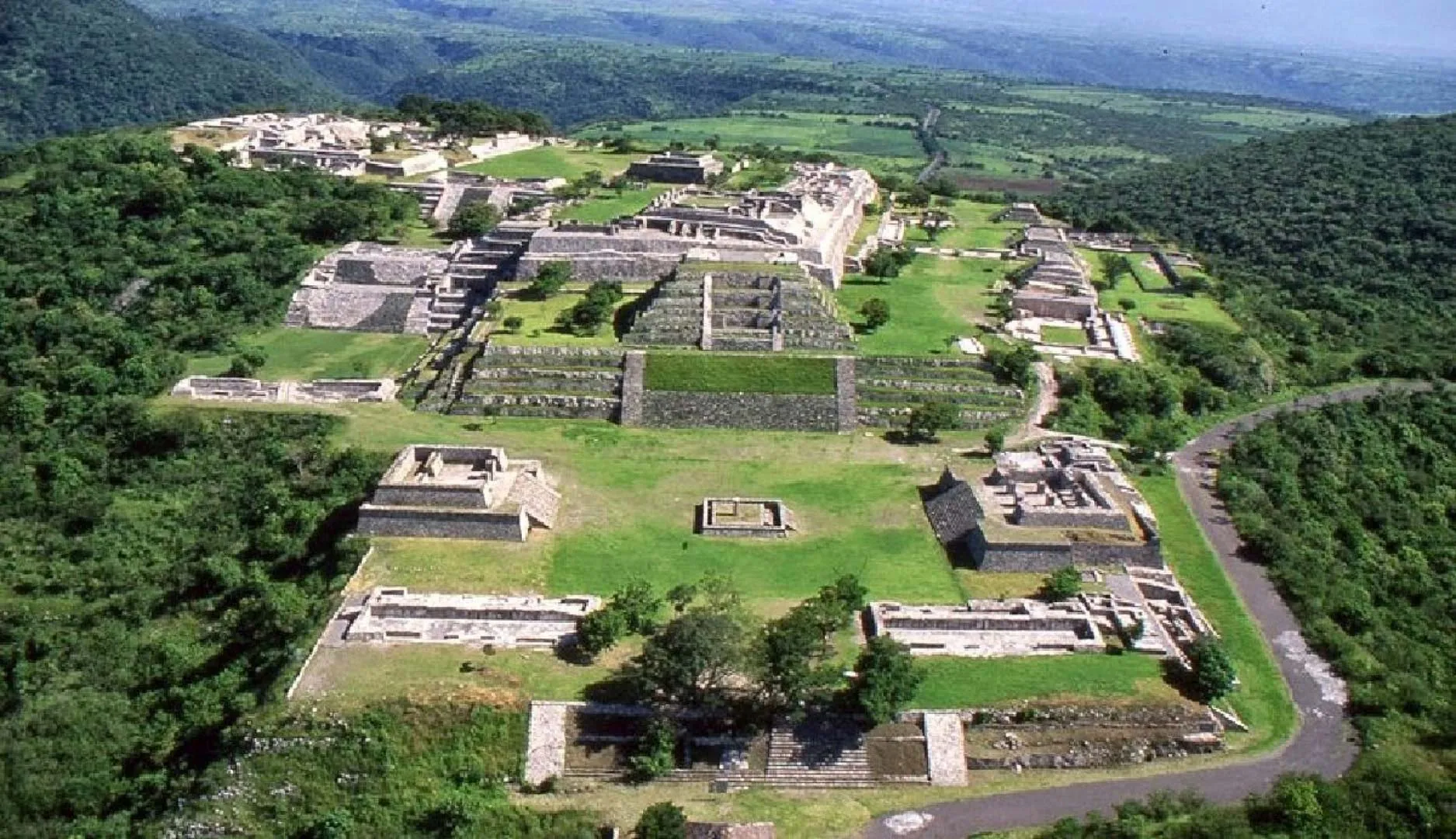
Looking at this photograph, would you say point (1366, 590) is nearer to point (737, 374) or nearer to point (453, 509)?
point (737, 374)

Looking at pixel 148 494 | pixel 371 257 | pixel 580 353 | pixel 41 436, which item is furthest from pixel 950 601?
pixel 371 257

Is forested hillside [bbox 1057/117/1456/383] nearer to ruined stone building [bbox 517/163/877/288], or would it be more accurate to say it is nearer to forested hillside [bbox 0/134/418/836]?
ruined stone building [bbox 517/163/877/288]

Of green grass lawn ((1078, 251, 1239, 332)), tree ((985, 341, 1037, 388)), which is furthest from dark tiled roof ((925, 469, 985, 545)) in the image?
green grass lawn ((1078, 251, 1239, 332))

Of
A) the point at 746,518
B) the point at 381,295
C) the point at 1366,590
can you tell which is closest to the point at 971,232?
the point at 381,295

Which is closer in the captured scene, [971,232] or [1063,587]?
[1063,587]

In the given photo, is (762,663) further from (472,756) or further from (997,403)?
(997,403)

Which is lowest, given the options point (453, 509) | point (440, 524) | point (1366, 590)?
point (1366, 590)
